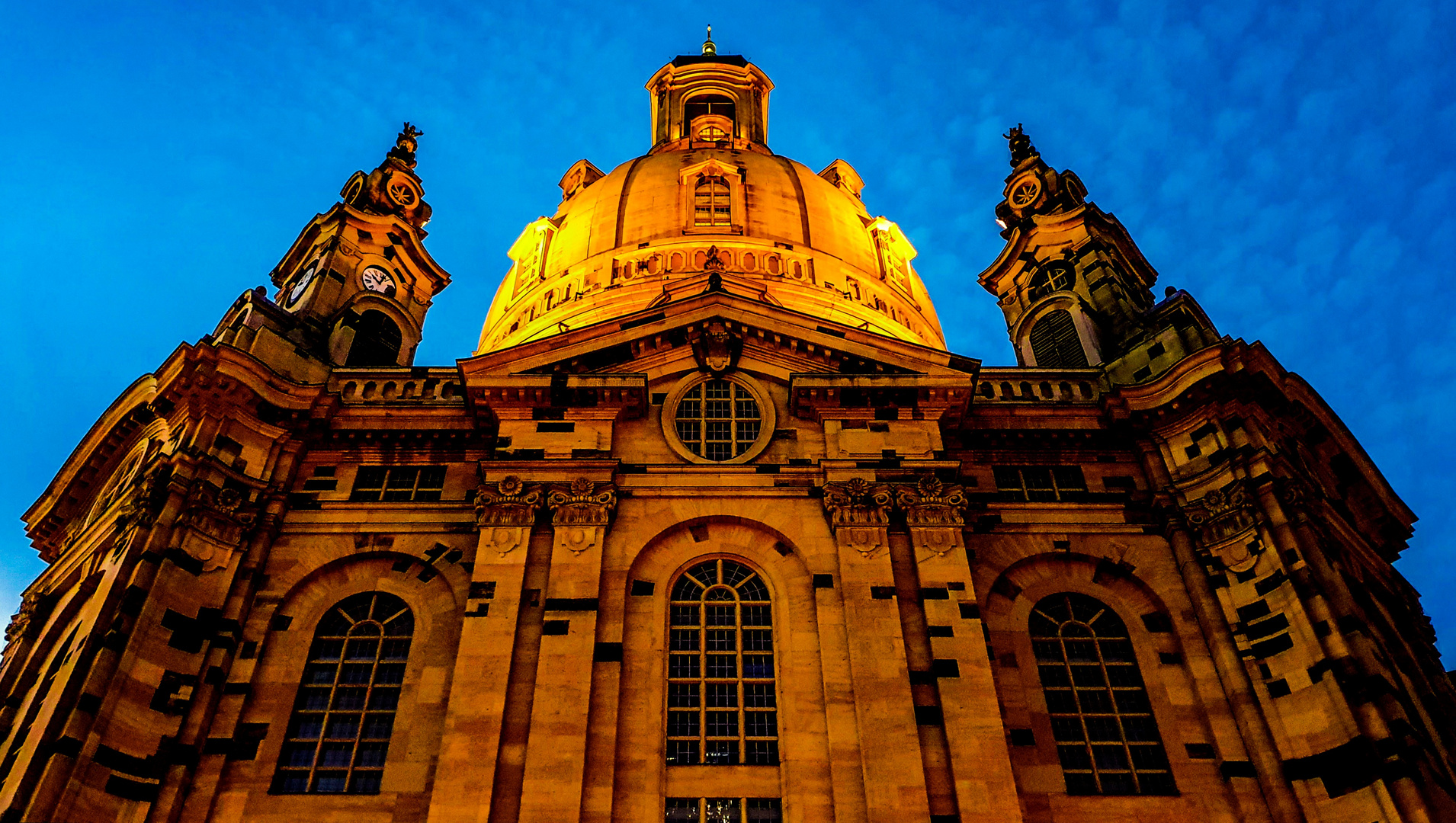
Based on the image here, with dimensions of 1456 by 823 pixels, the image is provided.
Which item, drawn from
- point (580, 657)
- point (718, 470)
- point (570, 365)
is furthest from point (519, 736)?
point (570, 365)

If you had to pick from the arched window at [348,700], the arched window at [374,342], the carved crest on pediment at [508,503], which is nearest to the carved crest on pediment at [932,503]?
the carved crest on pediment at [508,503]

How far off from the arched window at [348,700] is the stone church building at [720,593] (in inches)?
3.1

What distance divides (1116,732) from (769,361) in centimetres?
1261

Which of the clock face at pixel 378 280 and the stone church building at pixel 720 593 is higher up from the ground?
the clock face at pixel 378 280

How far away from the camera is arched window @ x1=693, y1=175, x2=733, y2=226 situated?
48.9 metres

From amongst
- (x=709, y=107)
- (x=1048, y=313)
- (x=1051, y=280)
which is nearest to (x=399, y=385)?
(x=1048, y=313)

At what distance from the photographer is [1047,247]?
42.3 metres

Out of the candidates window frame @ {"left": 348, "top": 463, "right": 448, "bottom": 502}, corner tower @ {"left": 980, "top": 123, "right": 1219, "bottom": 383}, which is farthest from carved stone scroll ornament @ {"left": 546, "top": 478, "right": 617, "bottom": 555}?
corner tower @ {"left": 980, "top": 123, "right": 1219, "bottom": 383}

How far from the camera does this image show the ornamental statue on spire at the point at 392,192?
43438 mm

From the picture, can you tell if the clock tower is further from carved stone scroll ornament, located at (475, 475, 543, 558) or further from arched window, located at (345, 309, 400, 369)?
carved stone scroll ornament, located at (475, 475, 543, 558)

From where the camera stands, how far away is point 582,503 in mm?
27188

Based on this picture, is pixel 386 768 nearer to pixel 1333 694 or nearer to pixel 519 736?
pixel 519 736

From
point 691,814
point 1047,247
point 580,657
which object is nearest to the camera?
point 691,814

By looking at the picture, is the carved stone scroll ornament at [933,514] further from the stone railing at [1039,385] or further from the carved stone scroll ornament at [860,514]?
the stone railing at [1039,385]
